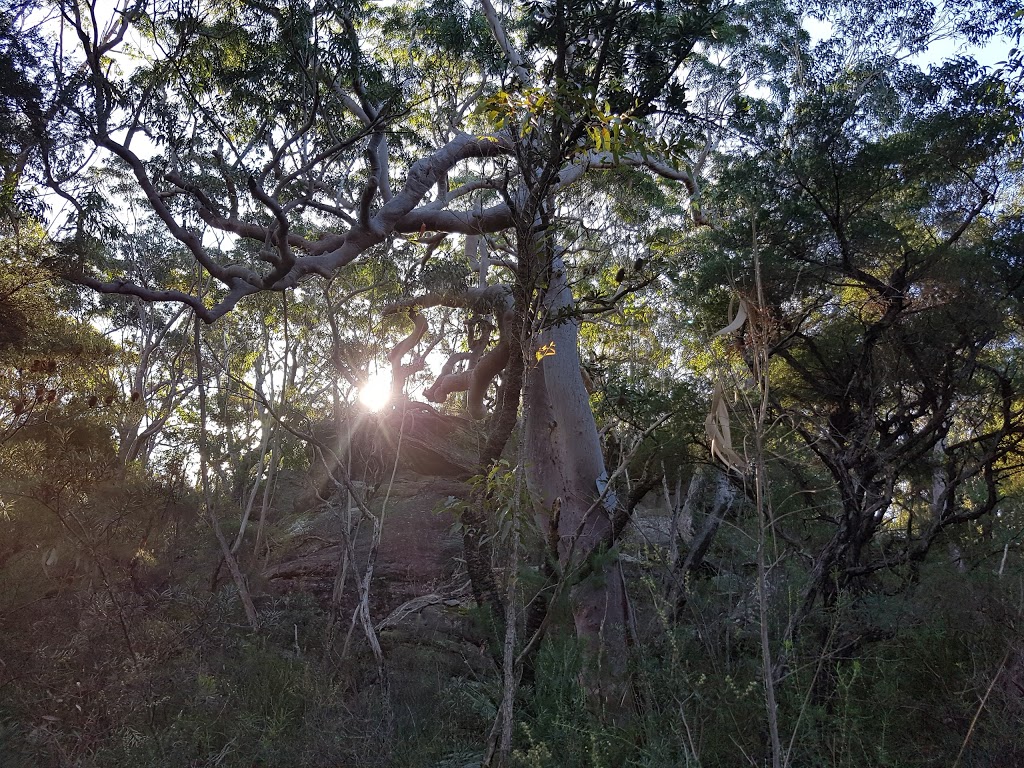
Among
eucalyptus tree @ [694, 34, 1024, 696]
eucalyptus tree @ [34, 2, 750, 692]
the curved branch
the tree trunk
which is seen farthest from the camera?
the curved branch

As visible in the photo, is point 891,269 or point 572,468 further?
point 891,269

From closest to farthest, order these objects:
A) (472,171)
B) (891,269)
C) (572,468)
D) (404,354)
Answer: (572,468)
(891,269)
(404,354)
(472,171)

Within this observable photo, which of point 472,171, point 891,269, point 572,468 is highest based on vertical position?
point 472,171

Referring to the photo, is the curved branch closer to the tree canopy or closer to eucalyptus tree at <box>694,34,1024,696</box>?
the tree canopy

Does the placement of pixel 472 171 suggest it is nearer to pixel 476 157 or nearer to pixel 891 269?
pixel 476 157

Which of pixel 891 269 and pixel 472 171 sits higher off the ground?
pixel 472 171

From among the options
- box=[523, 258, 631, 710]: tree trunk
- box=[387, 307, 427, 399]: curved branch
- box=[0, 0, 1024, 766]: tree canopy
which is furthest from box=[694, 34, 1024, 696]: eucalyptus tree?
box=[387, 307, 427, 399]: curved branch

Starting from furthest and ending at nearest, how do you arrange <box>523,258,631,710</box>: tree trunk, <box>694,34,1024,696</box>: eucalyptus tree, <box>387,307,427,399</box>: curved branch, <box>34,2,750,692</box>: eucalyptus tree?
<box>387,307,427,399</box>: curved branch, <box>694,34,1024,696</box>: eucalyptus tree, <box>523,258,631,710</box>: tree trunk, <box>34,2,750,692</box>: eucalyptus tree

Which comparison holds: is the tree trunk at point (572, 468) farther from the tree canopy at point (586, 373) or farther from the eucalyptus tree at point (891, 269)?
the eucalyptus tree at point (891, 269)

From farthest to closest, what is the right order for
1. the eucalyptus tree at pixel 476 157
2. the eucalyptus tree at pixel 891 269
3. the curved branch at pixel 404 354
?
the curved branch at pixel 404 354 < the eucalyptus tree at pixel 891 269 < the eucalyptus tree at pixel 476 157

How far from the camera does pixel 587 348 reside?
1001cm

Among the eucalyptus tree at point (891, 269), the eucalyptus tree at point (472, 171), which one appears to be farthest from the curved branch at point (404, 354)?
the eucalyptus tree at point (891, 269)

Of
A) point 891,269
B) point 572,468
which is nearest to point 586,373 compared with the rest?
point 572,468

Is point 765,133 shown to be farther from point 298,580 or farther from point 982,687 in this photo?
point 298,580
